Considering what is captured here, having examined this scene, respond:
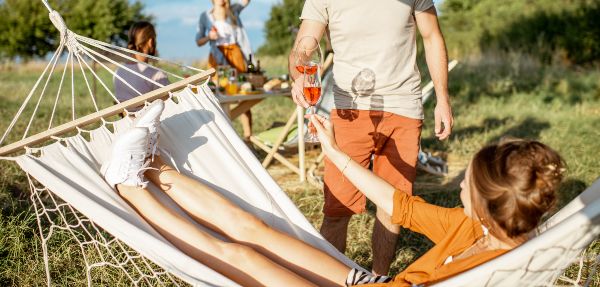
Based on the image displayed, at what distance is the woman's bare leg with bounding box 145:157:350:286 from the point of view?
2232 mm

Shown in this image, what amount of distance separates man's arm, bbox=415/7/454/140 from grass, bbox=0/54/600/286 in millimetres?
724

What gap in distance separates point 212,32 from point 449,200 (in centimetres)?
253

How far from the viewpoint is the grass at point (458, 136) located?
3199 mm

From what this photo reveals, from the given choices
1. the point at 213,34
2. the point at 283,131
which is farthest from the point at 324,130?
the point at 213,34

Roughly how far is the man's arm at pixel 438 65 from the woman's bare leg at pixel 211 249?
36.8 inches

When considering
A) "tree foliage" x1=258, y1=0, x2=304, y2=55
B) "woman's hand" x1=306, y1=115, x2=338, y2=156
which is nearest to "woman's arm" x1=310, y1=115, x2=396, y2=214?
"woman's hand" x1=306, y1=115, x2=338, y2=156

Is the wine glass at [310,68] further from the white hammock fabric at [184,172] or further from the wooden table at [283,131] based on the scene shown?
the wooden table at [283,131]

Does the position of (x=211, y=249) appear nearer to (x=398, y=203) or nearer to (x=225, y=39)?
(x=398, y=203)

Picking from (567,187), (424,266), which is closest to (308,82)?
(424,266)

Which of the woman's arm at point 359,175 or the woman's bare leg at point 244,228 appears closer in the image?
the woman's arm at point 359,175

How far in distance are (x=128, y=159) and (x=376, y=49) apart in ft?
3.45

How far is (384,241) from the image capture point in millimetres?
2789

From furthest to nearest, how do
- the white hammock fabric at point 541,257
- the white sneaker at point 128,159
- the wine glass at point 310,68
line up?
the white sneaker at point 128,159, the wine glass at point 310,68, the white hammock fabric at point 541,257

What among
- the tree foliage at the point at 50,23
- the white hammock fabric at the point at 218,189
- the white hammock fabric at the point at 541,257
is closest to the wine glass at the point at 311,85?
the white hammock fabric at the point at 218,189
